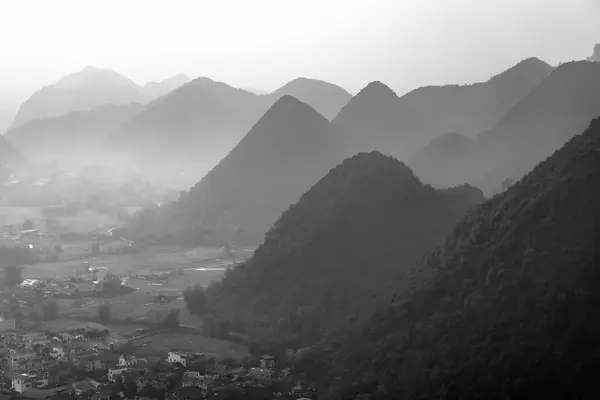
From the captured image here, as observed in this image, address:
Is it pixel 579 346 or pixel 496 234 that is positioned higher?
pixel 496 234

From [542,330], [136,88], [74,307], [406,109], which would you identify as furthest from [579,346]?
[136,88]

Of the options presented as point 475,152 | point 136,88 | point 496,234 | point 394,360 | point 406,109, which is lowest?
point 394,360

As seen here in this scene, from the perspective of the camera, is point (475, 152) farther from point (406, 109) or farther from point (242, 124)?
point (242, 124)

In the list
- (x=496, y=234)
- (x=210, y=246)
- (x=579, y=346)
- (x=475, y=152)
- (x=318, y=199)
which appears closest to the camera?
(x=579, y=346)

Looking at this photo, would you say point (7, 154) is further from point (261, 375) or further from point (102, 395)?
point (261, 375)

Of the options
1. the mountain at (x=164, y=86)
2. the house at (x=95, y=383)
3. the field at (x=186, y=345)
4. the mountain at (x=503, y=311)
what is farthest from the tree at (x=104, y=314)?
the mountain at (x=164, y=86)
